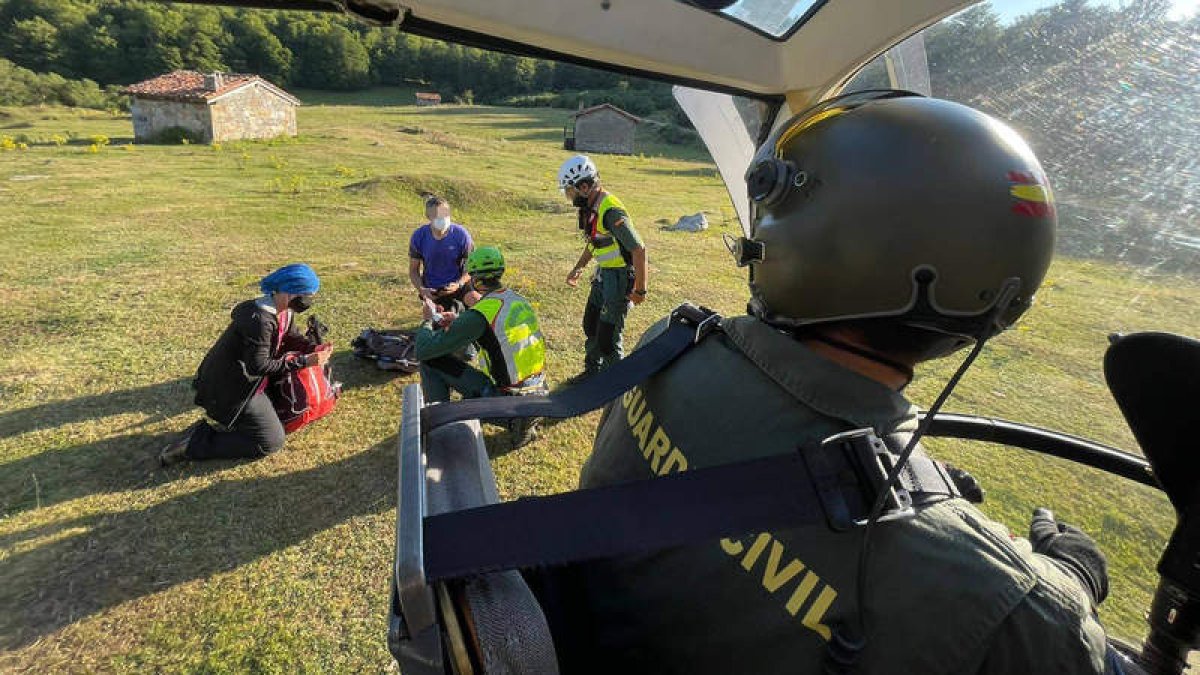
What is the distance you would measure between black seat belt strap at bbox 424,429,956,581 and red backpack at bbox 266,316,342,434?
472 cm

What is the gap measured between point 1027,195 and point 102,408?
687 cm

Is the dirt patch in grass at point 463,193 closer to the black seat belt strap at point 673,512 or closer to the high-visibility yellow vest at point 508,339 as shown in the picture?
the high-visibility yellow vest at point 508,339

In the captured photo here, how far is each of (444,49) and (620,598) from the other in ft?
296

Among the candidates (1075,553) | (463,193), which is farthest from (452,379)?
(463,193)

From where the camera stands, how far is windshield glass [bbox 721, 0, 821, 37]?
8.43ft

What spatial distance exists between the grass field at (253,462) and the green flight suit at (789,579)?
66.4 inches

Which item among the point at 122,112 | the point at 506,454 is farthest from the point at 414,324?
the point at 122,112

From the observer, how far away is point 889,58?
→ 9.25 feet

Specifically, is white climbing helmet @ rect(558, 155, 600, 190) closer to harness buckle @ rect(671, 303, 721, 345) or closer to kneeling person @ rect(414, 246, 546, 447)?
kneeling person @ rect(414, 246, 546, 447)

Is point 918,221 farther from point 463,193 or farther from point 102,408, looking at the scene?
point 463,193

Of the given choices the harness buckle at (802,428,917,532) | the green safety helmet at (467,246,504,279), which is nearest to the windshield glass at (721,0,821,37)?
the harness buckle at (802,428,917,532)

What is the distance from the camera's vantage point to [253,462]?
15.5ft

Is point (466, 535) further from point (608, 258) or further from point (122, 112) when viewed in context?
point (122, 112)

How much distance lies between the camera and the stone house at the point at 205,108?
3127 centimetres
